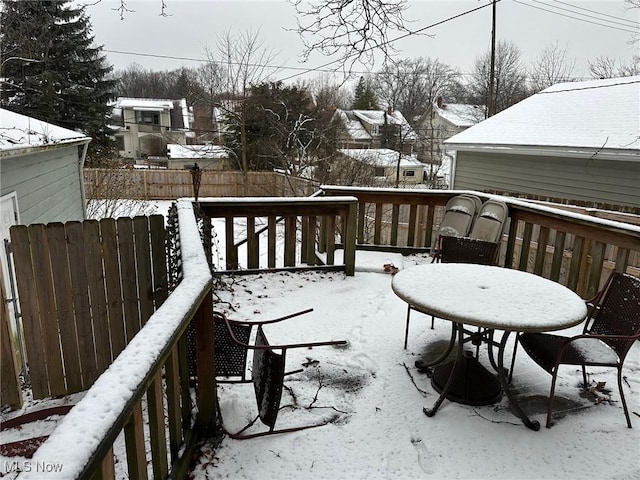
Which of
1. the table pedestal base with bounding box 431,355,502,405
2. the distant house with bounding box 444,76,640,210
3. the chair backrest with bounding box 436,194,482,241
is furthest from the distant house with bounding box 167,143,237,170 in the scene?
the table pedestal base with bounding box 431,355,502,405

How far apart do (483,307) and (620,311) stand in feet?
2.73

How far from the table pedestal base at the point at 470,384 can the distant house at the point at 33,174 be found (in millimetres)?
3611

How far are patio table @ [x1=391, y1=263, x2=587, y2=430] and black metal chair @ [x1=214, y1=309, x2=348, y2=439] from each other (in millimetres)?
702

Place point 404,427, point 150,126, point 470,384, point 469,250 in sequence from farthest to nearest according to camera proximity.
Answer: point 150,126, point 469,250, point 470,384, point 404,427

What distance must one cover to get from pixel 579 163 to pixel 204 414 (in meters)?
8.80

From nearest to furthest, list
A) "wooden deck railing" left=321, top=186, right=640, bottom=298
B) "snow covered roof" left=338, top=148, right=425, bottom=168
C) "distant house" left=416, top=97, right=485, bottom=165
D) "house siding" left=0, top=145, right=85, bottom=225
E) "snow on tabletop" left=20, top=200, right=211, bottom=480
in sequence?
1. "snow on tabletop" left=20, top=200, right=211, bottom=480
2. "wooden deck railing" left=321, top=186, right=640, bottom=298
3. "house siding" left=0, top=145, right=85, bottom=225
4. "snow covered roof" left=338, top=148, right=425, bottom=168
5. "distant house" left=416, top=97, right=485, bottom=165

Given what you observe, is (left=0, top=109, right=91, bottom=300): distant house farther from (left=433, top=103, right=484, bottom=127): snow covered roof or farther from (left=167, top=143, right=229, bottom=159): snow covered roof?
(left=433, top=103, right=484, bottom=127): snow covered roof

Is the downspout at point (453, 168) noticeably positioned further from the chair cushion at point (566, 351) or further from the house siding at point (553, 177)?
the chair cushion at point (566, 351)

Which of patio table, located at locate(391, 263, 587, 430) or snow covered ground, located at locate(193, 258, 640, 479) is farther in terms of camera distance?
patio table, located at locate(391, 263, 587, 430)

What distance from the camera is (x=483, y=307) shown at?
90.7 inches

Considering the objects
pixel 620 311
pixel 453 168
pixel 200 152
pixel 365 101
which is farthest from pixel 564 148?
pixel 365 101

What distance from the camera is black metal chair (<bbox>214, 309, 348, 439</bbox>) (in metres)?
1.96

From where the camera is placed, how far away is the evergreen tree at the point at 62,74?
1340 cm

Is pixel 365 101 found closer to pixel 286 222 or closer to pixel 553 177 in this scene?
pixel 553 177
